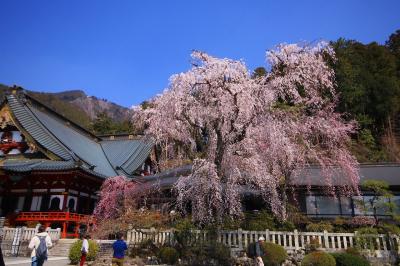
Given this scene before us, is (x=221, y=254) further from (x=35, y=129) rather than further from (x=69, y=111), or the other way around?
(x=69, y=111)

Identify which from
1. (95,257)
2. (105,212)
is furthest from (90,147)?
(95,257)

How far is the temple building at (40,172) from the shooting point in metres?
19.6

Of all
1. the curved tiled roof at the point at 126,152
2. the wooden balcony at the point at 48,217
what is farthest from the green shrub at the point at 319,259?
the curved tiled roof at the point at 126,152

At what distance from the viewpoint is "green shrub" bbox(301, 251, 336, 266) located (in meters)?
11.0

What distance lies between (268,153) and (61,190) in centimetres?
1441

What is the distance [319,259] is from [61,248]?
1325cm

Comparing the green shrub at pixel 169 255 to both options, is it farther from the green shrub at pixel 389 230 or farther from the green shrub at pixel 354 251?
the green shrub at pixel 389 230

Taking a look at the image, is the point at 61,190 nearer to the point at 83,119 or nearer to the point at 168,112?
the point at 168,112

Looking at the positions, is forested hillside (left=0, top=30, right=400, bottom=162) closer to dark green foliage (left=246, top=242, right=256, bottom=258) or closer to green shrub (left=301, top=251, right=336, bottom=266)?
dark green foliage (left=246, top=242, right=256, bottom=258)

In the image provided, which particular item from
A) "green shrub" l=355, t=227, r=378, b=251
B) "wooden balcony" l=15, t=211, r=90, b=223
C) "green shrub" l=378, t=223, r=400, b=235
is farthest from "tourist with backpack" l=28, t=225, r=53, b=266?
"green shrub" l=378, t=223, r=400, b=235

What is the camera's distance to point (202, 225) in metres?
13.4

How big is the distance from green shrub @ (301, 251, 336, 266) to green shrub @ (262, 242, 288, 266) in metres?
0.75

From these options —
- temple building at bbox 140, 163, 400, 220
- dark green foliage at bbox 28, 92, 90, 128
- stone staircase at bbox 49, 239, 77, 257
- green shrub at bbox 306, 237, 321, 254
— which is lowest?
stone staircase at bbox 49, 239, 77, 257

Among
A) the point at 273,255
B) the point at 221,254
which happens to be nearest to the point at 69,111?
the point at 221,254
